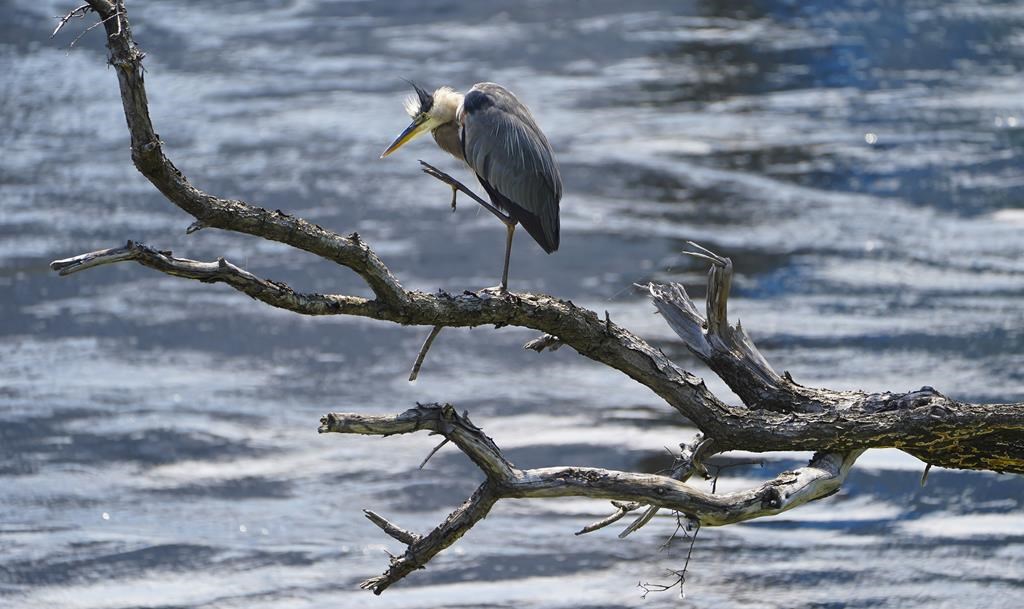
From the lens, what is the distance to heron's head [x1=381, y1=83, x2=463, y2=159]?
292 inches

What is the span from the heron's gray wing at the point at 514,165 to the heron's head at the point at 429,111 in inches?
14.5

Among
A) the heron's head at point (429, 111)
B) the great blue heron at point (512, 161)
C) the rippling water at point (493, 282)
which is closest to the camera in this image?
the great blue heron at point (512, 161)

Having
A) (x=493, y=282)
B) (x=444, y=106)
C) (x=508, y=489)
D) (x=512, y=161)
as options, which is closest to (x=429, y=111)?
(x=444, y=106)

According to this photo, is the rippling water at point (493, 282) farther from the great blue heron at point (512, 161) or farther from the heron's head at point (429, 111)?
the heron's head at point (429, 111)

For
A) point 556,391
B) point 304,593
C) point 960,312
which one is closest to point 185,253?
point 556,391

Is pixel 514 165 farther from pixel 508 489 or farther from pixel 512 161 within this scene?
pixel 508 489

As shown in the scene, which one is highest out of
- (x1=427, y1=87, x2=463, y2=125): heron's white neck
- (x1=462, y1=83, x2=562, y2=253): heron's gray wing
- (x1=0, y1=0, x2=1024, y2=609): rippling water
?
(x1=427, y1=87, x2=463, y2=125): heron's white neck

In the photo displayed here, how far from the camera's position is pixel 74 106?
1812cm

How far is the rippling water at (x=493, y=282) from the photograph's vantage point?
29.1 ft

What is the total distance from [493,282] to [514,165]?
5.68 metres

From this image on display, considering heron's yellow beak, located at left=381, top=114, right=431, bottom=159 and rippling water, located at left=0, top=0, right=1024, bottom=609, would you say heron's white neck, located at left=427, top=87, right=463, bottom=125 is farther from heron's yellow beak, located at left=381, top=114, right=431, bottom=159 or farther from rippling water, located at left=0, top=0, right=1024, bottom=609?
rippling water, located at left=0, top=0, right=1024, bottom=609

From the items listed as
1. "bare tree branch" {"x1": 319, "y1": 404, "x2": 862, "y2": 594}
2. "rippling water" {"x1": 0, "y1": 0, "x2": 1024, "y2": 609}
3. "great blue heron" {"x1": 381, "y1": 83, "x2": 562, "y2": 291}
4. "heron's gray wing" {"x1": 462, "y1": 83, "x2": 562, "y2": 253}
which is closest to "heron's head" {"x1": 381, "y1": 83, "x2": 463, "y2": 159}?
"great blue heron" {"x1": 381, "y1": 83, "x2": 562, "y2": 291}

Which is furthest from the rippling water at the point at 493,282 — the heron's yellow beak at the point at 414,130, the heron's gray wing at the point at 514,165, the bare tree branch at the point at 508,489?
the bare tree branch at the point at 508,489

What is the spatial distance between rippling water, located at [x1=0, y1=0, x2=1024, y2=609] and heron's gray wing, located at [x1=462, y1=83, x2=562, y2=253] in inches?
102
